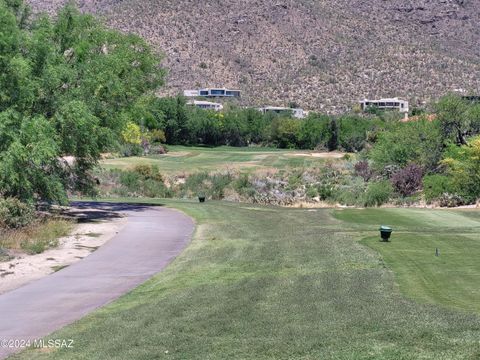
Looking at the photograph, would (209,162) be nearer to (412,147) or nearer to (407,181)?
(412,147)

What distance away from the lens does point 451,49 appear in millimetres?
135125

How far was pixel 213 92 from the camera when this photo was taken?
134250 millimetres

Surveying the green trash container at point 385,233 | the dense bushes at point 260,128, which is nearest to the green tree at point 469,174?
the green trash container at point 385,233

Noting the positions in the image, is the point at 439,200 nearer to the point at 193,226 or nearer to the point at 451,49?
→ the point at 193,226

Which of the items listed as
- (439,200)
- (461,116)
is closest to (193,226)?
(439,200)

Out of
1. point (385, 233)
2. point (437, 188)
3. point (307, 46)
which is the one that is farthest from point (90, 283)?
point (307, 46)

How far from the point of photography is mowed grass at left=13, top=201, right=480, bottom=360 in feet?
36.2

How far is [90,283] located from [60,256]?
4403 mm

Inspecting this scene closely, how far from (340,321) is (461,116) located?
4702 centimetres

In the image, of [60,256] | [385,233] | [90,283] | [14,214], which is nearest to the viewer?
[90,283]

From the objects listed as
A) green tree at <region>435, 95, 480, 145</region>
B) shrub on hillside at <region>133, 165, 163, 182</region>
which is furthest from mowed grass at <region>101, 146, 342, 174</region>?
green tree at <region>435, 95, 480, 145</region>

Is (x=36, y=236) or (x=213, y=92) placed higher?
(x=213, y=92)

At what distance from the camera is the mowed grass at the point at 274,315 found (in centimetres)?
1102

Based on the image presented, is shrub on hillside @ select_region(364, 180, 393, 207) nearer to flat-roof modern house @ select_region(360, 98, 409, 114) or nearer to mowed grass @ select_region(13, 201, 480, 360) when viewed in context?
→ mowed grass @ select_region(13, 201, 480, 360)
